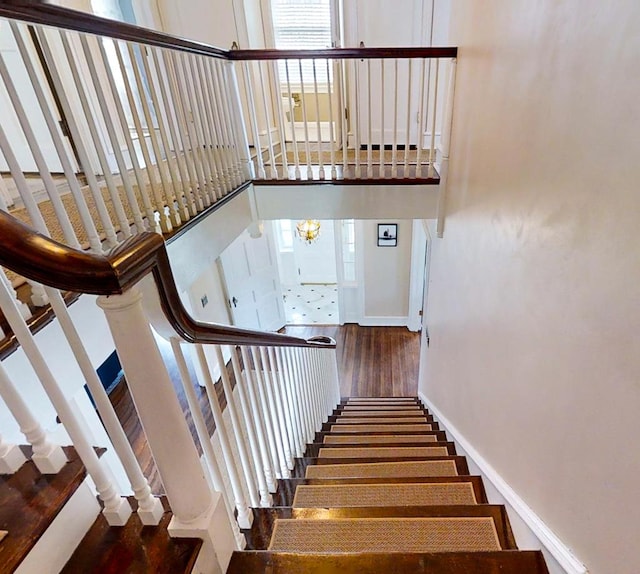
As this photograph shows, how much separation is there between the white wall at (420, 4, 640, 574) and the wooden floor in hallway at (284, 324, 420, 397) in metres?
3.16

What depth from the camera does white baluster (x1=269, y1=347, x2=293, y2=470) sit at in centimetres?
163

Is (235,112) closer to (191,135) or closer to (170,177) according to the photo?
(191,135)

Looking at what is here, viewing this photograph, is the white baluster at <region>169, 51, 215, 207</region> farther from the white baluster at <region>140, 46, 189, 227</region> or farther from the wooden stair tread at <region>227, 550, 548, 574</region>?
the wooden stair tread at <region>227, 550, 548, 574</region>

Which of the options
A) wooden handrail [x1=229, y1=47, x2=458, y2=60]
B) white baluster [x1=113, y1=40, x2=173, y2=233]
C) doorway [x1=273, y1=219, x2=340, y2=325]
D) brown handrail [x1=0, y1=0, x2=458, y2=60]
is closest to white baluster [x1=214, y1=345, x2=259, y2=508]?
white baluster [x1=113, y1=40, x2=173, y2=233]

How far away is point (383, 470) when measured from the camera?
6.72 feet

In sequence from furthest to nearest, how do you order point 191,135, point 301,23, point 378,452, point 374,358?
point 374,358 < point 301,23 < point 378,452 < point 191,135

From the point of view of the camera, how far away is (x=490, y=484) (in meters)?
1.65

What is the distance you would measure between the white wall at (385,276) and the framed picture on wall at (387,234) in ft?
0.16

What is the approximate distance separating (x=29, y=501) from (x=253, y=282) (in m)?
4.69

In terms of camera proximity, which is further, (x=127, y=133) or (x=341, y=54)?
(x=341, y=54)

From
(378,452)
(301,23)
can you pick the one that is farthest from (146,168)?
(301,23)

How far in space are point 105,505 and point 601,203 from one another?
129cm

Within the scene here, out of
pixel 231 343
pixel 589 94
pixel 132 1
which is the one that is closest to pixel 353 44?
pixel 132 1

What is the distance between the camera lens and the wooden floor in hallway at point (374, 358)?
503cm
